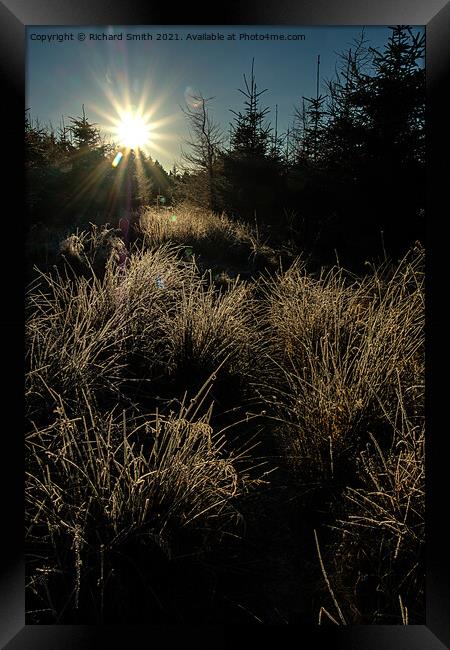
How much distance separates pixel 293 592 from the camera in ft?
4.83

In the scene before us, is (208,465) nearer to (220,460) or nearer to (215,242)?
(220,460)

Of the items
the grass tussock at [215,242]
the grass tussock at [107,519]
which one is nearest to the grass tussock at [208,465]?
the grass tussock at [107,519]


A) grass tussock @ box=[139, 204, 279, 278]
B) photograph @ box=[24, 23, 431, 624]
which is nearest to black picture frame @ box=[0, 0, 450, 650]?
photograph @ box=[24, 23, 431, 624]

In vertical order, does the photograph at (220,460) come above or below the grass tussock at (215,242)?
below
